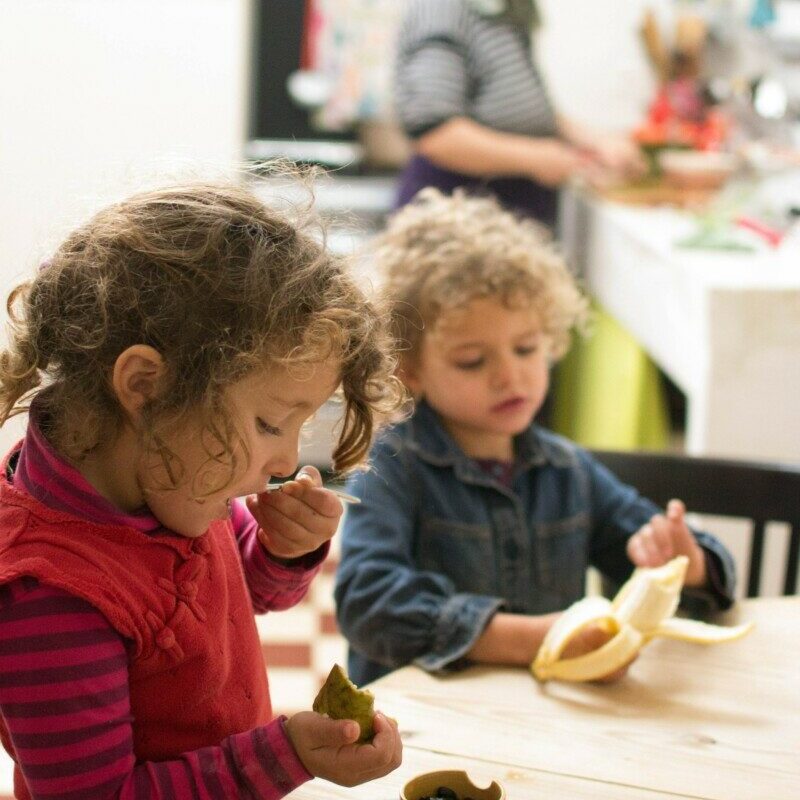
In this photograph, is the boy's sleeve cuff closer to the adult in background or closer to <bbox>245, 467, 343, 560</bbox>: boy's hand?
<bbox>245, 467, 343, 560</bbox>: boy's hand

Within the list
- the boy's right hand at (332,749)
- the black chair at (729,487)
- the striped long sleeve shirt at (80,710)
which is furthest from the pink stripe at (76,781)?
the black chair at (729,487)

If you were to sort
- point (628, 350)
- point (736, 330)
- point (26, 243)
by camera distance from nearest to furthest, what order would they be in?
point (736, 330) → point (628, 350) → point (26, 243)

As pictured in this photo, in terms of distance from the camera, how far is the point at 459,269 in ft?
4.53

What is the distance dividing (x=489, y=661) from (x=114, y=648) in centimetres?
44

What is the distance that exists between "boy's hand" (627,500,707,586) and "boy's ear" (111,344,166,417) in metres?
0.64

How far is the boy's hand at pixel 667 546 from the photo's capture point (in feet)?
4.05

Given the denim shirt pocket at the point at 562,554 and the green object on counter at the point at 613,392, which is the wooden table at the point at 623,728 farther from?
the green object on counter at the point at 613,392

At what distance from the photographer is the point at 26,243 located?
3480mm

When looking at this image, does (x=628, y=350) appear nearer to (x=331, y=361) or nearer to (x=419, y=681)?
(x=419, y=681)

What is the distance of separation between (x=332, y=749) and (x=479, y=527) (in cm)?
62

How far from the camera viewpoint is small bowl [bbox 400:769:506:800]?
0.82 meters

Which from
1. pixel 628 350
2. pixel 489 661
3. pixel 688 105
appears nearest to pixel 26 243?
pixel 628 350

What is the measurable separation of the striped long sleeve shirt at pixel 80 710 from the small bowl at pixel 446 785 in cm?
10

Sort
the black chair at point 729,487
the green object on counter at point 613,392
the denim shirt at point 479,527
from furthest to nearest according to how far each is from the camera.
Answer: the green object on counter at point 613,392 < the black chair at point 729,487 < the denim shirt at point 479,527
